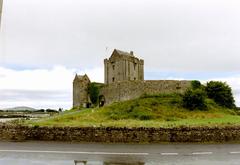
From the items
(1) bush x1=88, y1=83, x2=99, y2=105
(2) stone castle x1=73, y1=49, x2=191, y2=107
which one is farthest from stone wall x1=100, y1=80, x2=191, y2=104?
(1) bush x1=88, y1=83, x2=99, y2=105

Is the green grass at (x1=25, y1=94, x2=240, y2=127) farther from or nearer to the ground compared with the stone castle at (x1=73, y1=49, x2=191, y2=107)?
nearer to the ground

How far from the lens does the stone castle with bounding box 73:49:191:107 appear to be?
54.0 m

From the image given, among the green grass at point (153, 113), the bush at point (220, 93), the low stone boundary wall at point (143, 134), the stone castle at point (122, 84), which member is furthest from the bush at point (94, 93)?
the low stone boundary wall at point (143, 134)

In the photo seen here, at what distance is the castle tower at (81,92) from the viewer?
67062 millimetres

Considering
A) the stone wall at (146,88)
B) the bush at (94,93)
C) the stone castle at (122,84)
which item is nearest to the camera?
the stone wall at (146,88)

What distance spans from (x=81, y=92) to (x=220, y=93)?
83.5 ft

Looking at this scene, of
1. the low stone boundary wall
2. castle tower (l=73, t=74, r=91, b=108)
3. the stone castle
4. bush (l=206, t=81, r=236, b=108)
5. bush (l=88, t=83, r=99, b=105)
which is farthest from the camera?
castle tower (l=73, t=74, r=91, b=108)

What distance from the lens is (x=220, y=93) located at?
53438 millimetres

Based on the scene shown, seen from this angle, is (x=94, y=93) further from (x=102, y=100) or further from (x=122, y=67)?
(x=122, y=67)

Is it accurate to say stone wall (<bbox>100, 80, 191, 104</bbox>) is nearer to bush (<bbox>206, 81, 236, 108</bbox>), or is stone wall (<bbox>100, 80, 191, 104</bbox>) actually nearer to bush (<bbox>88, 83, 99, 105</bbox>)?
bush (<bbox>206, 81, 236, 108</bbox>)

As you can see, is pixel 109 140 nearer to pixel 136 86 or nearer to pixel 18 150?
pixel 18 150

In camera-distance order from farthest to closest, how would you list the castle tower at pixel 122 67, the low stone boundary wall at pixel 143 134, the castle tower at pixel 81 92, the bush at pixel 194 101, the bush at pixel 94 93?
the castle tower at pixel 122 67 → the castle tower at pixel 81 92 → the bush at pixel 94 93 → the bush at pixel 194 101 → the low stone boundary wall at pixel 143 134

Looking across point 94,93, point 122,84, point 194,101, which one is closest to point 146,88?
point 122,84

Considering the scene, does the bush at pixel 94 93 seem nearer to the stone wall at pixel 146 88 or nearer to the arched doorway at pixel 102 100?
the arched doorway at pixel 102 100
